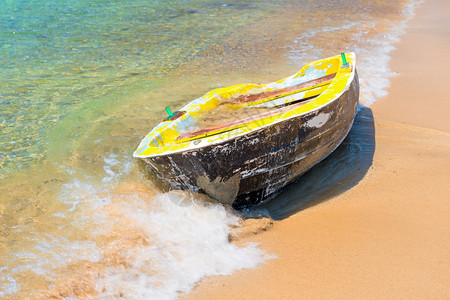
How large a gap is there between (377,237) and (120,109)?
177 inches

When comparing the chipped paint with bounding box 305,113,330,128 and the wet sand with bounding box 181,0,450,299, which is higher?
the chipped paint with bounding box 305,113,330,128

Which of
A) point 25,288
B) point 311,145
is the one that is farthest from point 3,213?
point 311,145

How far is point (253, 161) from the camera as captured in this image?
13.6ft

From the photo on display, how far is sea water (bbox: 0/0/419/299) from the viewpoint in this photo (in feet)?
12.3

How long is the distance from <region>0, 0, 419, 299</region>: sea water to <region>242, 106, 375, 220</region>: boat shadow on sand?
0.53 m

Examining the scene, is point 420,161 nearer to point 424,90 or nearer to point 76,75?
point 424,90

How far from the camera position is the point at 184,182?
4.23 m

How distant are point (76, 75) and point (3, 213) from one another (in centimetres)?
Result: 433

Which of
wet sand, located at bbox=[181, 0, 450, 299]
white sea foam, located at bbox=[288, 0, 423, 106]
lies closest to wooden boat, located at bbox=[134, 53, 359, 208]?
wet sand, located at bbox=[181, 0, 450, 299]

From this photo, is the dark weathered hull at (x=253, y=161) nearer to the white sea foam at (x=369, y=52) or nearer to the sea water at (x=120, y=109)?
the sea water at (x=120, y=109)

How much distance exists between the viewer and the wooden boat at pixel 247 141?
13.3ft

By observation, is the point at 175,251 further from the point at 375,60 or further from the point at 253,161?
the point at 375,60

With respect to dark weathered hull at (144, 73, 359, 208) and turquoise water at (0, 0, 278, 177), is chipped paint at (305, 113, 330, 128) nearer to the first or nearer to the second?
dark weathered hull at (144, 73, 359, 208)

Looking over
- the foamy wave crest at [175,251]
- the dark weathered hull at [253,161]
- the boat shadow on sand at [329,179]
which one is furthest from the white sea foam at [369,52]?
the foamy wave crest at [175,251]
